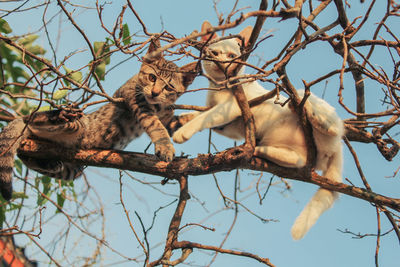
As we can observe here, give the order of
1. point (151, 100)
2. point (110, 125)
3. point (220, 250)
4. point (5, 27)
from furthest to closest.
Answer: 1. point (151, 100)
2. point (110, 125)
3. point (5, 27)
4. point (220, 250)

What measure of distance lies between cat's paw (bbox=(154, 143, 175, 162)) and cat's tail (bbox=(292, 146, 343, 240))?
1.13 metres

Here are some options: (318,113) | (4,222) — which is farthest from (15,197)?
(318,113)

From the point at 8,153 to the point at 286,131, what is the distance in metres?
2.24

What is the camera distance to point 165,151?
3172mm

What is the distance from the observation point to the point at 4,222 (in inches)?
145

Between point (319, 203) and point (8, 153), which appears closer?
point (8, 153)

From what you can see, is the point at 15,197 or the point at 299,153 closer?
the point at 299,153

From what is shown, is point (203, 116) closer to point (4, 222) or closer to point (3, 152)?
point (3, 152)

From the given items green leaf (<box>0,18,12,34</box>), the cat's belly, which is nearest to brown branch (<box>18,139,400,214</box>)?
the cat's belly

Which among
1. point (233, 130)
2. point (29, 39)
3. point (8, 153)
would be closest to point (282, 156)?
point (233, 130)

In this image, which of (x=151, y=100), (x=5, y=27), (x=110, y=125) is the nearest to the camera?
(x=5, y=27)

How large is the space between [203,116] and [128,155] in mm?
716

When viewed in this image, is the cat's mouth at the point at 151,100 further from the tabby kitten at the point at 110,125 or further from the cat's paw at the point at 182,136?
the cat's paw at the point at 182,136

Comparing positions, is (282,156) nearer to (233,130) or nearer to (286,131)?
(286,131)
